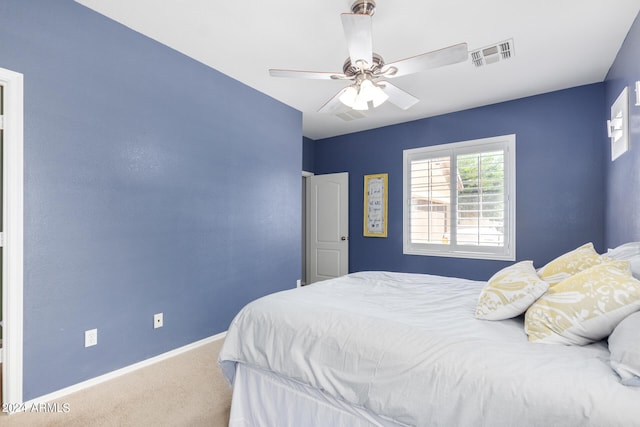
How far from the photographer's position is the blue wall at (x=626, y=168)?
7.47 ft

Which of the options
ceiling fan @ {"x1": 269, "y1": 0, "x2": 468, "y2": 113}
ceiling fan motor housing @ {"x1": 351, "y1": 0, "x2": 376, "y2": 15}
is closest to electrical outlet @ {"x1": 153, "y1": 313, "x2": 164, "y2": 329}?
ceiling fan @ {"x1": 269, "y1": 0, "x2": 468, "y2": 113}

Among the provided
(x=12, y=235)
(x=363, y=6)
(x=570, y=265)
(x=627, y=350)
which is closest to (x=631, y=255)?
(x=570, y=265)

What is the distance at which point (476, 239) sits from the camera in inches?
160

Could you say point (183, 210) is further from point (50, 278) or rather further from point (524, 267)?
point (524, 267)

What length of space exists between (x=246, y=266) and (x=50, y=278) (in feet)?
5.62

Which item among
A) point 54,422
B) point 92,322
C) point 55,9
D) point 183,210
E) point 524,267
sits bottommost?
point 54,422

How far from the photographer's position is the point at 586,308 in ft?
4.08

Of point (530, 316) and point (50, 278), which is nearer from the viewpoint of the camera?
point (530, 316)

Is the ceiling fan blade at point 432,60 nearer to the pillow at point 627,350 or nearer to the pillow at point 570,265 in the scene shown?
the pillow at point 570,265

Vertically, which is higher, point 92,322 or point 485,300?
point 485,300

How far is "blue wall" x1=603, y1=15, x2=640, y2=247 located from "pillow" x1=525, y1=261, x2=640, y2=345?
4.73ft

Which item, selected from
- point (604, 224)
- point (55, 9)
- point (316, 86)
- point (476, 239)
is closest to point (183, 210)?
point (55, 9)

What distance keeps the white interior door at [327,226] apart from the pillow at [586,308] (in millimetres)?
3907

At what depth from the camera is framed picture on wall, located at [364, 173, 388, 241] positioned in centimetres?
485
